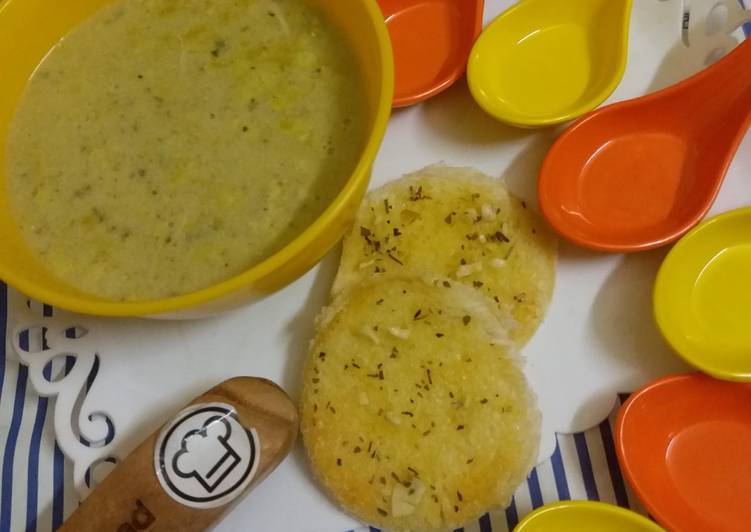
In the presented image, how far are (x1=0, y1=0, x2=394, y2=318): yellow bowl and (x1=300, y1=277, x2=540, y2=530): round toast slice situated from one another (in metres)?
0.17

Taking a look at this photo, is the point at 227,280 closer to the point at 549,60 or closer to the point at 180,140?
the point at 180,140

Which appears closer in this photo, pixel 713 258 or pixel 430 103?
pixel 713 258

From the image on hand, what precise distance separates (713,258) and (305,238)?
0.65m

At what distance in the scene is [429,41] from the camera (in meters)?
1.36

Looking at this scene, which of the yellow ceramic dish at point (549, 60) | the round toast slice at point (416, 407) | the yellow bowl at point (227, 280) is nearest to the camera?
the yellow bowl at point (227, 280)

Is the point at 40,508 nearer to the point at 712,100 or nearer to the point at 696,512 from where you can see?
the point at 696,512

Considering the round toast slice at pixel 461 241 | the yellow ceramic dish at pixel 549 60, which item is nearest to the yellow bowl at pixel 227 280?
the round toast slice at pixel 461 241

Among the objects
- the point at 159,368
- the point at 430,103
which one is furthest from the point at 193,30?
the point at 159,368

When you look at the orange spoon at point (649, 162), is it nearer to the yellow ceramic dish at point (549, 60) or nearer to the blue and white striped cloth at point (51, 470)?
the yellow ceramic dish at point (549, 60)

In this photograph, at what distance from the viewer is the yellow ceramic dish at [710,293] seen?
3.52 feet

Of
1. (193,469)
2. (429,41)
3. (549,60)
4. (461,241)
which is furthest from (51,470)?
(549,60)

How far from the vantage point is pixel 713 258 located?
115 cm

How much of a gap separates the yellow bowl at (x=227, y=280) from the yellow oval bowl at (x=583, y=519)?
1.56ft

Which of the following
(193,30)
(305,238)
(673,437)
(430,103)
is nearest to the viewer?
(305,238)
